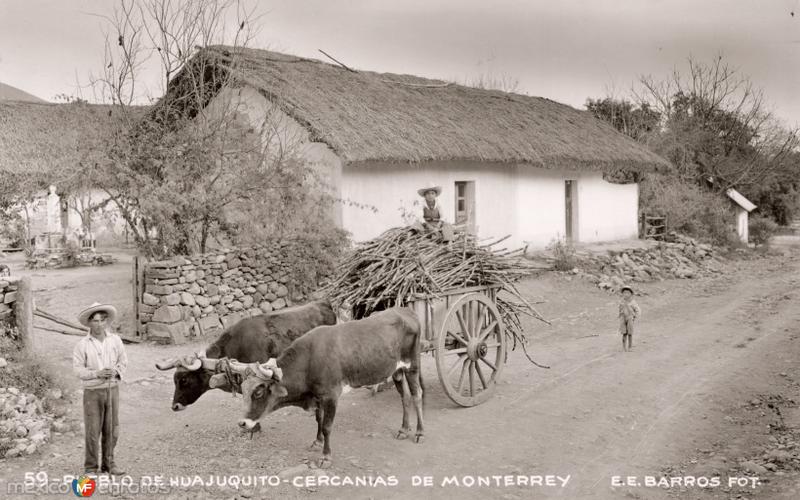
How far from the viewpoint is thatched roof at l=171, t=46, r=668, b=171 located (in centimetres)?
1338

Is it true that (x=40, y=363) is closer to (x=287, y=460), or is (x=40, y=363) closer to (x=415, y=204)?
(x=287, y=460)

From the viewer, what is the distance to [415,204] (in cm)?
1519

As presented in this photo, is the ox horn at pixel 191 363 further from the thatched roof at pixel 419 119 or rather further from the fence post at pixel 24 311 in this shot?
the thatched roof at pixel 419 119

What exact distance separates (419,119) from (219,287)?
23.5ft

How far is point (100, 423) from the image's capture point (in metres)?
5.05

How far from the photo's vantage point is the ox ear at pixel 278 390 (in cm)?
521

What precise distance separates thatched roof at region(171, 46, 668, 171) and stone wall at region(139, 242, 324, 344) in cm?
226

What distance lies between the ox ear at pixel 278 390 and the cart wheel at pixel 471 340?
172cm

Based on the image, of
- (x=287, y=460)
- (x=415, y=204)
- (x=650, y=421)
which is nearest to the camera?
(x=287, y=460)

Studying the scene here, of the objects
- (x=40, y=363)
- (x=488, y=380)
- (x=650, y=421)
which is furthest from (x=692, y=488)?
(x=40, y=363)

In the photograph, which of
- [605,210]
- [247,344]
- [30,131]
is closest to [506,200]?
[605,210]

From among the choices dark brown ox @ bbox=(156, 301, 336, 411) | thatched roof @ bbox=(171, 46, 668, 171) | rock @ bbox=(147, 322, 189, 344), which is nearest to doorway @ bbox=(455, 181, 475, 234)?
thatched roof @ bbox=(171, 46, 668, 171)

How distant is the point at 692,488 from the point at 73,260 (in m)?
16.4

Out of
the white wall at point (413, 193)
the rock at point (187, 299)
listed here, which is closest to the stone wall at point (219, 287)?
the rock at point (187, 299)
